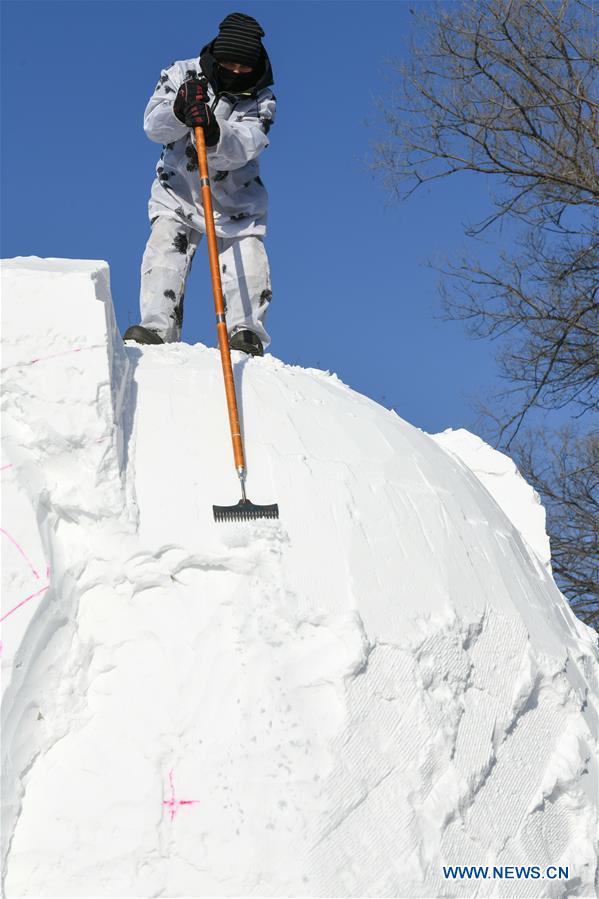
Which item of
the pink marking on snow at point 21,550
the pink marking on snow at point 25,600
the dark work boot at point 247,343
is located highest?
the dark work boot at point 247,343

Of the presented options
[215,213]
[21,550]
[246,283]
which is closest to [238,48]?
[215,213]

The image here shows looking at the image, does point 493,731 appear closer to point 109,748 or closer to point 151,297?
point 109,748

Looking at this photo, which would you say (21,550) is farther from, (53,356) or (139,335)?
(139,335)

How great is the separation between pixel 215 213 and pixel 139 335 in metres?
0.84

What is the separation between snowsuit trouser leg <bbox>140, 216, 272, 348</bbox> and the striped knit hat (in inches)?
28.9

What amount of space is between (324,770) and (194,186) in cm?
294

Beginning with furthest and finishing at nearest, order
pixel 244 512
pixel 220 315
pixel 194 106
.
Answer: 1. pixel 194 106
2. pixel 220 315
3. pixel 244 512

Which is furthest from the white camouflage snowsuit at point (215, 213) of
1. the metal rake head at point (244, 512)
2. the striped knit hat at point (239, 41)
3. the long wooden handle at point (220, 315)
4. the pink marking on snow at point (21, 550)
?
the pink marking on snow at point (21, 550)

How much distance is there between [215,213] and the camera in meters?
4.87

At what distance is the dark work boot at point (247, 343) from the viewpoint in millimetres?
4297

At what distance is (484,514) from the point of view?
393 centimetres

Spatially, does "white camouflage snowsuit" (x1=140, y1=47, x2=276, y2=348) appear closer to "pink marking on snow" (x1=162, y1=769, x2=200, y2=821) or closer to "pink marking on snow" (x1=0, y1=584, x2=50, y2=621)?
"pink marking on snow" (x1=0, y1=584, x2=50, y2=621)

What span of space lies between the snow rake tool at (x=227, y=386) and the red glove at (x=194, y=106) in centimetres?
4

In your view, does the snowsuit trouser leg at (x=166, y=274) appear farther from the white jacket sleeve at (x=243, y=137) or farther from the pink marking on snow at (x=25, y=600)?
the pink marking on snow at (x=25, y=600)
